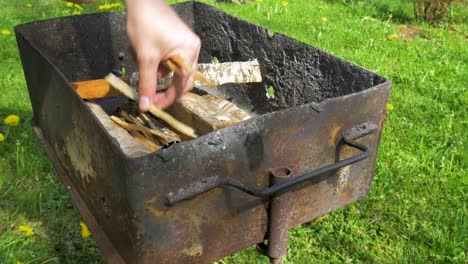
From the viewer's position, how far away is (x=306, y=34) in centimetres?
485

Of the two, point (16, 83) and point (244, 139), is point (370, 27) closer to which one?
point (16, 83)

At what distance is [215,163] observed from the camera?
143cm

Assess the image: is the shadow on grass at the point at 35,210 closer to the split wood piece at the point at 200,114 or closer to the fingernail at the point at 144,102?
the split wood piece at the point at 200,114

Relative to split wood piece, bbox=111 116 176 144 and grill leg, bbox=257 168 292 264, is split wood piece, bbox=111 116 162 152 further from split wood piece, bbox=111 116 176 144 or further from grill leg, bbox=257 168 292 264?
grill leg, bbox=257 168 292 264

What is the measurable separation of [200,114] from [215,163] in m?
0.75

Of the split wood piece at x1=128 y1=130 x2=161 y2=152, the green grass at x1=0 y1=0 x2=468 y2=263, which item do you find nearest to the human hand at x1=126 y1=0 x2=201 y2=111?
the split wood piece at x1=128 y1=130 x2=161 y2=152

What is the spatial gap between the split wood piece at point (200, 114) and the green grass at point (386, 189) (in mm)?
696

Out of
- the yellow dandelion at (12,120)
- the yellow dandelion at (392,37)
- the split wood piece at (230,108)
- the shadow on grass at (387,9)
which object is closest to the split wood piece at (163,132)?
the split wood piece at (230,108)

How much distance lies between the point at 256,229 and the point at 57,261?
1147mm

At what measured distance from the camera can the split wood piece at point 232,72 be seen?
96.2 inches

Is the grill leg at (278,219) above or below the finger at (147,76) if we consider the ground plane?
below

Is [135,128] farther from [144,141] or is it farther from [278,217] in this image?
[278,217]

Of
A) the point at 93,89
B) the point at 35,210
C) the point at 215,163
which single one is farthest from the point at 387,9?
the point at 215,163

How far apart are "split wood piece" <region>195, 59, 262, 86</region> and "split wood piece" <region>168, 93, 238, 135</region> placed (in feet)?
0.47
